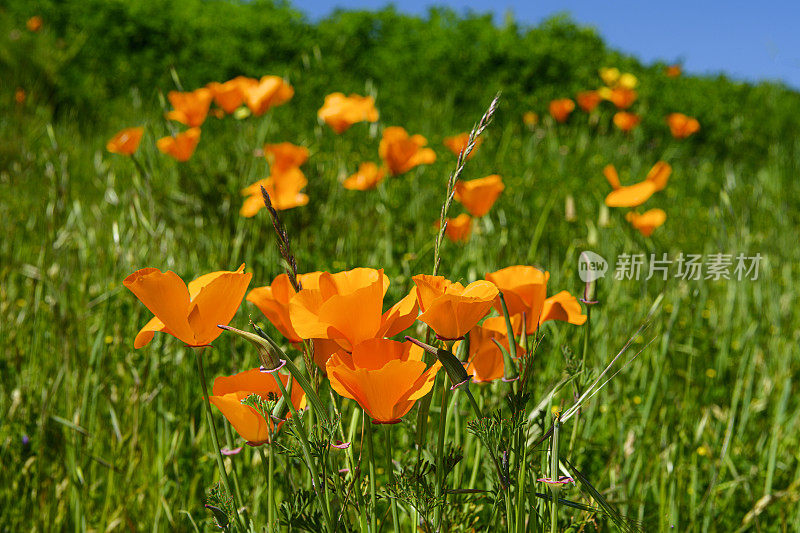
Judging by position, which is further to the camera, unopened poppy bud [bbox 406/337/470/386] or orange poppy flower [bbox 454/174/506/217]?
orange poppy flower [bbox 454/174/506/217]

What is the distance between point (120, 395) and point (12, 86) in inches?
177

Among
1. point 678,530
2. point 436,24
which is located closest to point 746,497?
point 678,530

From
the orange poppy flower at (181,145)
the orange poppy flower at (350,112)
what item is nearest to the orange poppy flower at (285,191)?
the orange poppy flower at (181,145)

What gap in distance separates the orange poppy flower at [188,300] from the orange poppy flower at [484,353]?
30 cm

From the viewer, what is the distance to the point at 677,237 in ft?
11.6

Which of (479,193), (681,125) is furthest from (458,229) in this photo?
(681,125)

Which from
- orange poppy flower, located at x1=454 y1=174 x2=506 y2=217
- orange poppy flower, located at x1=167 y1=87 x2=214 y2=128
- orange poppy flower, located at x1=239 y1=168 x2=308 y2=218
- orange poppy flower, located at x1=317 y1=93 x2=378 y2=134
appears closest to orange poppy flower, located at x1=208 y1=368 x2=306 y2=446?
orange poppy flower, located at x1=454 y1=174 x2=506 y2=217

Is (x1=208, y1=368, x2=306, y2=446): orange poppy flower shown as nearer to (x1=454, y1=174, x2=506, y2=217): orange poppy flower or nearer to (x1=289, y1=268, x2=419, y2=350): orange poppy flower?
(x1=289, y1=268, x2=419, y2=350): orange poppy flower

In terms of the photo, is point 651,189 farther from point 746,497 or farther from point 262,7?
point 262,7

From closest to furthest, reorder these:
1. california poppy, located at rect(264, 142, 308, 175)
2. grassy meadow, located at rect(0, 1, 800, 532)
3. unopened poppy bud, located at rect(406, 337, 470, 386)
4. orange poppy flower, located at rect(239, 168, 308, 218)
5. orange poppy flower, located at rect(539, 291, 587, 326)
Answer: unopened poppy bud, located at rect(406, 337, 470, 386)
orange poppy flower, located at rect(539, 291, 587, 326)
grassy meadow, located at rect(0, 1, 800, 532)
orange poppy flower, located at rect(239, 168, 308, 218)
california poppy, located at rect(264, 142, 308, 175)

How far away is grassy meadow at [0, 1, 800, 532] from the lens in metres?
1.21

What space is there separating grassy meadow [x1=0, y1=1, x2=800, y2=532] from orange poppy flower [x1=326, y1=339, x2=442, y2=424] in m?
0.11

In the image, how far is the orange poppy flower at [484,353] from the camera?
768 mm

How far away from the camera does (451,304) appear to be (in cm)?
60
